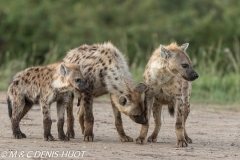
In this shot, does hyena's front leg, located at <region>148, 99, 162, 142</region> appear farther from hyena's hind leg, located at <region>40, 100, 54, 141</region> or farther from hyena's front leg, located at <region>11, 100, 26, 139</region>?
hyena's front leg, located at <region>11, 100, 26, 139</region>

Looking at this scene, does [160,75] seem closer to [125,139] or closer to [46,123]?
[125,139]

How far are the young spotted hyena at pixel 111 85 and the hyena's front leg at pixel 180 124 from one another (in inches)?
15.0

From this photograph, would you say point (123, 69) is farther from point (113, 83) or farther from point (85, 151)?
point (85, 151)

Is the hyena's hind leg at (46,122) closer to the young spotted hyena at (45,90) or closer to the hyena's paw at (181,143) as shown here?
the young spotted hyena at (45,90)

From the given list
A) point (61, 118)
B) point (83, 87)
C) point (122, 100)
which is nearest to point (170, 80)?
point (122, 100)

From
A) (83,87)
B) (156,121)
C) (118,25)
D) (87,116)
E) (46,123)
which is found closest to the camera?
(83,87)

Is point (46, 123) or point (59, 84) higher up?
point (59, 84)

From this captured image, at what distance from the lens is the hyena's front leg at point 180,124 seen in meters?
7.98

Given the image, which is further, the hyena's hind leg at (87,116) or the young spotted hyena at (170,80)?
the hyena's hind leg at (87,116)

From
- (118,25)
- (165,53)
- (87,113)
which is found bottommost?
(87,113)

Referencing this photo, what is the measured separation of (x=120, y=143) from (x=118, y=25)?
18221 mm

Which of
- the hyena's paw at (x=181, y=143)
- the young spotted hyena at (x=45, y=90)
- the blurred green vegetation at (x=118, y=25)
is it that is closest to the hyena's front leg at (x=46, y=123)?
the young spotted hyena at (x=45, y=90)

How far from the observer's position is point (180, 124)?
8.07m

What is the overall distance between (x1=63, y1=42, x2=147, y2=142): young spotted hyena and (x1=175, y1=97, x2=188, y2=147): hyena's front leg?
0.38m
